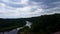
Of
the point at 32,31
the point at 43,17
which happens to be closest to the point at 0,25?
the point at 32,31

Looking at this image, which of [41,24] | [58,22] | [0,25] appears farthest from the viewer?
Answer: [0,25]

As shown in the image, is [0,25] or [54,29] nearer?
[54,29]

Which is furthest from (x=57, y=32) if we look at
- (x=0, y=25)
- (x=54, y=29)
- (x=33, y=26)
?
(x=0, y=25)

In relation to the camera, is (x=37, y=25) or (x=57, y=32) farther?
(x=37, y=25)

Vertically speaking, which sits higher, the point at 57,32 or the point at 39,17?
the point at 39,17

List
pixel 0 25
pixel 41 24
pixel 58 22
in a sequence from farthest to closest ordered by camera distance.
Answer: pixel 0 25 → pixel 41 24 → pixel 58 22

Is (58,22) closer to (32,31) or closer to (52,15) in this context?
(52,15)

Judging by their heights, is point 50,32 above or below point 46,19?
below

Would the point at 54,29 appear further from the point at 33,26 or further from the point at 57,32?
the point at 33,26
